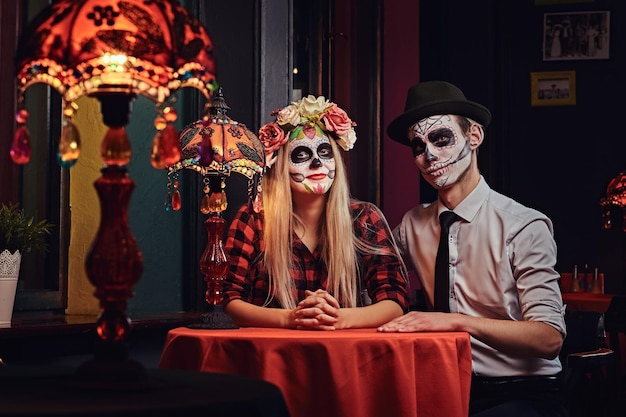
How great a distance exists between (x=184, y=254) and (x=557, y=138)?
15.2 ft

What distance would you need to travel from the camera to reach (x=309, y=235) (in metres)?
3.29

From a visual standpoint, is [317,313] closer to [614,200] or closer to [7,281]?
[7,281]

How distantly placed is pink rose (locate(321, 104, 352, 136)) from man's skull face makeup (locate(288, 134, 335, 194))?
0.15 feet

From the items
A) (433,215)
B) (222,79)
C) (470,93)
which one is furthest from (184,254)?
(470,93)

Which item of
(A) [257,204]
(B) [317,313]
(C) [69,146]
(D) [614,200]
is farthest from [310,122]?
(D) [614,200]

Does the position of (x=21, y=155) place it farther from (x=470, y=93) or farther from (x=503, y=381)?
(x=470, y=93)

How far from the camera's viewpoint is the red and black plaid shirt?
3.20m

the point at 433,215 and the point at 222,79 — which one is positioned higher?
the point at 222,79

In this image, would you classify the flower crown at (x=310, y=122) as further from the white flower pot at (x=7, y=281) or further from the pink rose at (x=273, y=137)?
the white flower pot at (x=7, y=281)

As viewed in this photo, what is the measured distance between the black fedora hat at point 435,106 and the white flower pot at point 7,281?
54.0 inches

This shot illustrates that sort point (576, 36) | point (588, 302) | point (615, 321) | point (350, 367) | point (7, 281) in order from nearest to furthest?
point (350, 367) < point (7, 281) < point (615, 321) < point (588, 302) < point (576, 36)

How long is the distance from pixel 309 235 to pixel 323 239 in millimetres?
57

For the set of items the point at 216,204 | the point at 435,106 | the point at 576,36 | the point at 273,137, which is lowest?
the point at 216,204

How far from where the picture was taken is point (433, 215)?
11.5 ft
